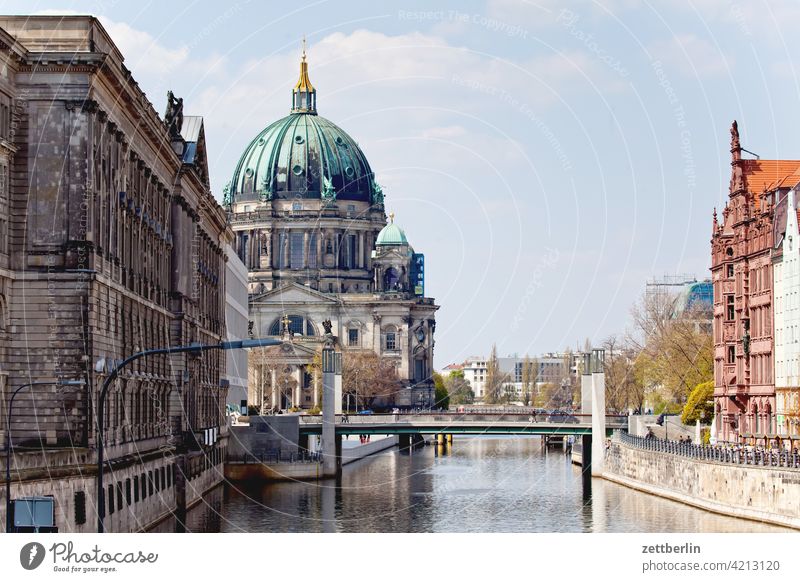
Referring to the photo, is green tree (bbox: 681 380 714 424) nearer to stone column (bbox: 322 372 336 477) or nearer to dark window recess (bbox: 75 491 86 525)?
stone column (bbox: 322 372 336 477)

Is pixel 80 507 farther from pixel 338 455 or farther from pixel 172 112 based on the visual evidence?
pixel 338 455

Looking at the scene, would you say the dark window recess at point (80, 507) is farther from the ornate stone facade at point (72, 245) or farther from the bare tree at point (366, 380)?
the bare tree at point (366, 380)

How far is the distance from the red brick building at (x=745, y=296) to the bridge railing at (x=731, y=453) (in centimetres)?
499

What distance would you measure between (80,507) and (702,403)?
64.8 meters

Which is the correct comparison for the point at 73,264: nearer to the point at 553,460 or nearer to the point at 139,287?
the point at 139,287

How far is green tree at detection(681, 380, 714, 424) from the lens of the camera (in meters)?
107

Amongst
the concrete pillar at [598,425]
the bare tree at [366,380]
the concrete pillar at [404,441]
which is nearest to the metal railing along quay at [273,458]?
the concrete pillar at [598,425]

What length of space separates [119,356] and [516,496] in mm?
31665

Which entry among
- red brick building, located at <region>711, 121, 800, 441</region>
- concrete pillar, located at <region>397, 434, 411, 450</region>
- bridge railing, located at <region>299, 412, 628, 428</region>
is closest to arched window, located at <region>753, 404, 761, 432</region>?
red brick building, located at <region>711, 121, 800, 441</region>

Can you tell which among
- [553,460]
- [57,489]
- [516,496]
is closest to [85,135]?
[57,489]

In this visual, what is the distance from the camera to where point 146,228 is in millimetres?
69000

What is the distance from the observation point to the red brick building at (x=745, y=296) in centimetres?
8875

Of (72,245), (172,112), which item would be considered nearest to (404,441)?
(172,112)

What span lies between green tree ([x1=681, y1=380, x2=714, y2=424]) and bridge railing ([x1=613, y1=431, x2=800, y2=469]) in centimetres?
1220
